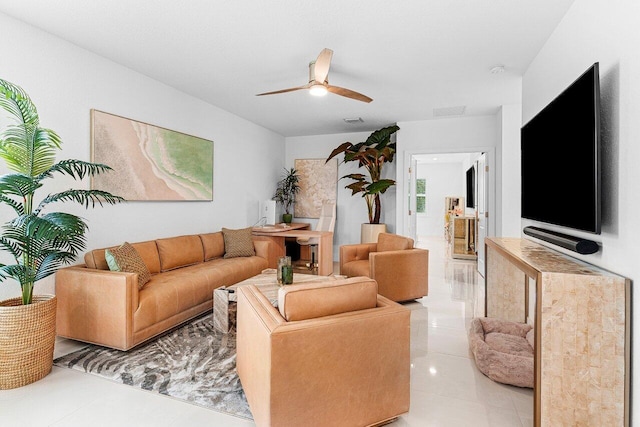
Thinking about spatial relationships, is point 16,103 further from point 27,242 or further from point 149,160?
point 149,160

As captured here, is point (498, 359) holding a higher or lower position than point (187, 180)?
lower

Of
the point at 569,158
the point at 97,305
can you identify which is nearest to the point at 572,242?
the point at 569,158

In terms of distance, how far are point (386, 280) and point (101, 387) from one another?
Result: 2.74 metres

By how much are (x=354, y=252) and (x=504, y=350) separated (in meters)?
2.21

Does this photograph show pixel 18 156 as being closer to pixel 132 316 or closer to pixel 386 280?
pixel 132 316

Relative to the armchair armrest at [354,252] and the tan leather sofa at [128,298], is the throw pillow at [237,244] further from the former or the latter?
the armchair armrest at [354,252]

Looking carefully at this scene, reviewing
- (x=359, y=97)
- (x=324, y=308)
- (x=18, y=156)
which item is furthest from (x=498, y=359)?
(x=18, y=156)

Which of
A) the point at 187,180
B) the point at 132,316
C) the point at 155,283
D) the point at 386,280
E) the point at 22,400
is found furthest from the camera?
the point at 187,180

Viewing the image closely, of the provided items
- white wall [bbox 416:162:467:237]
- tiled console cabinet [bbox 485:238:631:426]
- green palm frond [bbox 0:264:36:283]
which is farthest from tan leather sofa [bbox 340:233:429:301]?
white wall [bbox 416:162:467:237]

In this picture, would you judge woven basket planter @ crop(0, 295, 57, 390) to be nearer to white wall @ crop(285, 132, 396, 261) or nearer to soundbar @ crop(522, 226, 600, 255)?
soundbar @ crop(522, 226, 600, 255)

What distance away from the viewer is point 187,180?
13.7 feet

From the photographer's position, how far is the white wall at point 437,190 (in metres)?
10.6

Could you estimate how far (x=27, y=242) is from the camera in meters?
2.15

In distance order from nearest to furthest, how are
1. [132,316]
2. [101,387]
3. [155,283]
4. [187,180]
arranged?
[101,387], [132,316], [155,283], [187,180]
